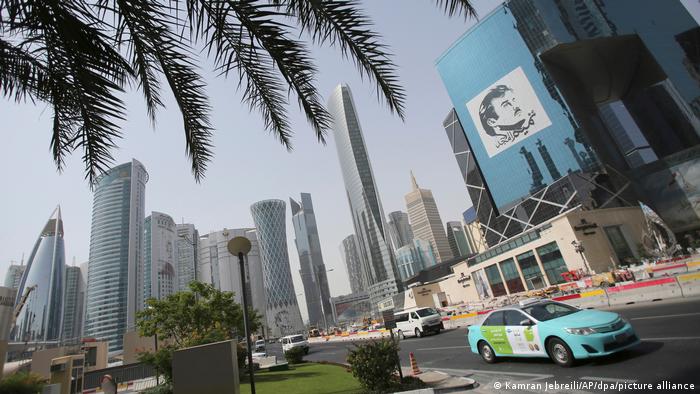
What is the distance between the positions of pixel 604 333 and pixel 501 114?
277 feet

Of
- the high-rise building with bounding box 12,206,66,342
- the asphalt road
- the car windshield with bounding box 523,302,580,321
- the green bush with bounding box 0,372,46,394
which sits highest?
the high-rise building with bounding box 12,206,66,342

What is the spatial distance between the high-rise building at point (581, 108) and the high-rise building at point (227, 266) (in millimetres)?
61246

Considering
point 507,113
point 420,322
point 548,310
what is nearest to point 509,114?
point 507,113

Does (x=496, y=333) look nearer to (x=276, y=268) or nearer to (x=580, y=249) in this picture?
(x=580, y=249)

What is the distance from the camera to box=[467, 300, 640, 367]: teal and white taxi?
7109mm

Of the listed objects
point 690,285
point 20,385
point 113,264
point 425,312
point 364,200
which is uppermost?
point 364,200

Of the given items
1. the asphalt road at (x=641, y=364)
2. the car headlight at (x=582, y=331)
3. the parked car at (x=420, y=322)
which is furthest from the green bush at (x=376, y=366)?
the parked car at (x=420, y=322)

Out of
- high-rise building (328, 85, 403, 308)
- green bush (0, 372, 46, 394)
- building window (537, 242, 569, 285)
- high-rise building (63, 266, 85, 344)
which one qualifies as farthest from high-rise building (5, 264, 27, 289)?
building window (537, 242, 569, 285)

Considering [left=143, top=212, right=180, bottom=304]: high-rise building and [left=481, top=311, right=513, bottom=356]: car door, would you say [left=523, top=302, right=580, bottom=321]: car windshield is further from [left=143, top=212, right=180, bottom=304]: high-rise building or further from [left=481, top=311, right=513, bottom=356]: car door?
[left=143, top=212, right=180, bottom=304]: high-rise building

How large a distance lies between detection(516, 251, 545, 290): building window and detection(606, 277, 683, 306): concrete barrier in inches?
1687

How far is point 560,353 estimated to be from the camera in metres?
7.69

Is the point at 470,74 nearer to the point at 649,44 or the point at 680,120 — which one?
the point at 649,44

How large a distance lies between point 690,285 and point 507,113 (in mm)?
74408

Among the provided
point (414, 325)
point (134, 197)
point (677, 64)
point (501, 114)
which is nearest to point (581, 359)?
point (414, 325)
